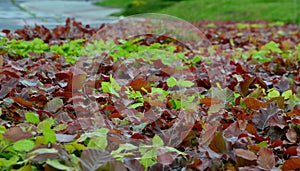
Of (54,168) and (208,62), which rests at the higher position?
(54,168)

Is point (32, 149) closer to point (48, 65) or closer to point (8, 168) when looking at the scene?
point (8, 168)

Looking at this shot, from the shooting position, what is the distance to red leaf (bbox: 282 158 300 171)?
1541mm

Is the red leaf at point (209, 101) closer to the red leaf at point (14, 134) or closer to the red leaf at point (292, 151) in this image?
the red leaf at point (292, 151)

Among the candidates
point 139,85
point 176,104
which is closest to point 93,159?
point 176,104

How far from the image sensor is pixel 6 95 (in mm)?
2314

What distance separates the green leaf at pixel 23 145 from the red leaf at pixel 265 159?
75 cm

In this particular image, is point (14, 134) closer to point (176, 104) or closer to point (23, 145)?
point (23, 145)

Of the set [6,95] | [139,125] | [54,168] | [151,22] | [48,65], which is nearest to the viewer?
[54,168]

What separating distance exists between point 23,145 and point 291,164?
877mm

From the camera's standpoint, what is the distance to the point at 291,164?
155cm

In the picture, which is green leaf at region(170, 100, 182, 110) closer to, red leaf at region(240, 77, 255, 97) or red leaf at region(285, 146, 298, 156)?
red leaf at region(240, 77, 255, 97)

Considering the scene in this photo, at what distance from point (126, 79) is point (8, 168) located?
144 cm

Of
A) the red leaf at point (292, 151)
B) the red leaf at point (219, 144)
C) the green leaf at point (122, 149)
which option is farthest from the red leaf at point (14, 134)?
the red leaf at point (292, 151)

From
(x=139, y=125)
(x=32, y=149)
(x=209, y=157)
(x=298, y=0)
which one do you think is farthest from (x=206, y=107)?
(x=298, y=0)
